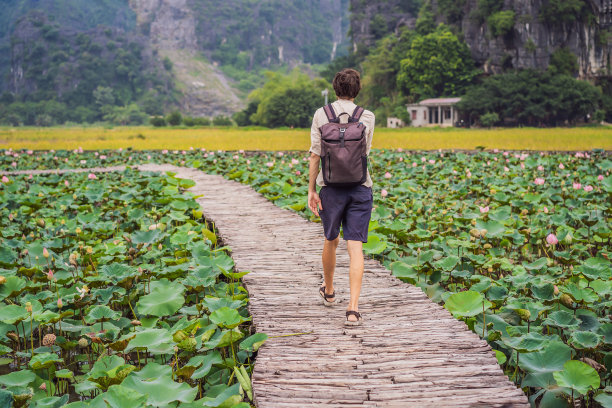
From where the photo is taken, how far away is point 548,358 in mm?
2094

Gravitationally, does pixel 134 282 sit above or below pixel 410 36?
below

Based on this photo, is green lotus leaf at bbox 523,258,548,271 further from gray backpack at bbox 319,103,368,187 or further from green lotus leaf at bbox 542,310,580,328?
gray backpack at bbox 319,103,368,187

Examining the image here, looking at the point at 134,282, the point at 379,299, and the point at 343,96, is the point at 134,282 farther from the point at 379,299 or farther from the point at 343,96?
the point at 343,96

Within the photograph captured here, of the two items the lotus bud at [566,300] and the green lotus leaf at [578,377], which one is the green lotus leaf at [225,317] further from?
the lotus bud at [566,300]

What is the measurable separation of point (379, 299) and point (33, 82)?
10328 centimetres

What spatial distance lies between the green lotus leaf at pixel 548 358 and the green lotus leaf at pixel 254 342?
3.23 ft

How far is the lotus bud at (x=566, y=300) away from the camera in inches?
101

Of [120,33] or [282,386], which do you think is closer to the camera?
[282,386]

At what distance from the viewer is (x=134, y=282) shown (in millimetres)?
3287

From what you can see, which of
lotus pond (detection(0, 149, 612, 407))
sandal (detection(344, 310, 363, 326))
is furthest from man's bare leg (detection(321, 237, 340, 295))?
lotus pond (detection(0, 149, 612, 407))

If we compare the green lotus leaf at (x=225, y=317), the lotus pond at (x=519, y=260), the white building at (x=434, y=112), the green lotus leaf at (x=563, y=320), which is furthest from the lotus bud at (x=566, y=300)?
the white building at (x=434, y=112)

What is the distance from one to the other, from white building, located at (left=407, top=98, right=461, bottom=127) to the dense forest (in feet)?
3.19

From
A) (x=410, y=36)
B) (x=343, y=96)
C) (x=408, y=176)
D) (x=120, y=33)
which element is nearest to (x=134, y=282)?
(x=343, y=96)

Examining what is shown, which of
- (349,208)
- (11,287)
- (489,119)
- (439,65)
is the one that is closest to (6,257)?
(11,287)
